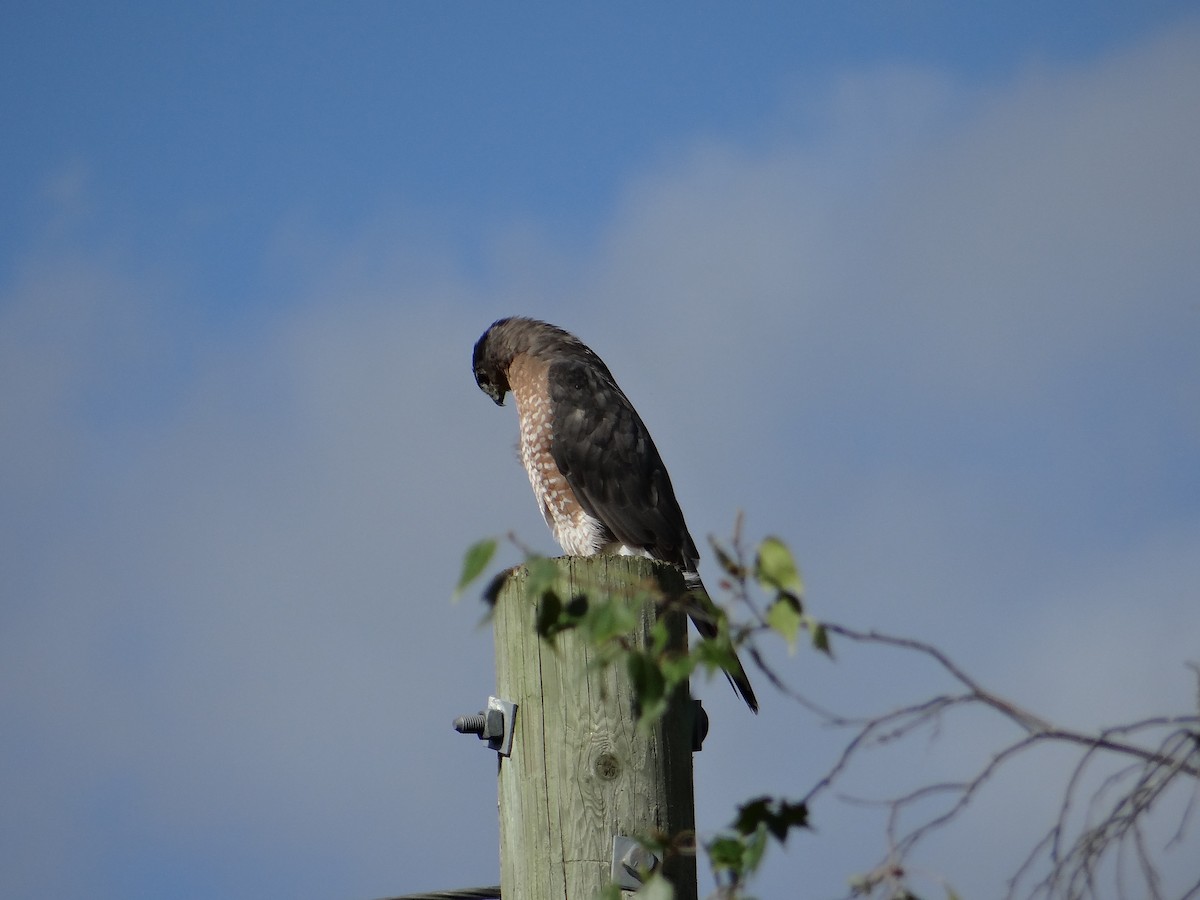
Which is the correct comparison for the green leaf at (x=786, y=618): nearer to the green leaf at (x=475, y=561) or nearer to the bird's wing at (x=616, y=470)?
the green leaf at (x=475, y=561)

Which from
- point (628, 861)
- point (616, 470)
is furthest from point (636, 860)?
point (616, 470)

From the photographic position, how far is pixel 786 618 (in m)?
1.74

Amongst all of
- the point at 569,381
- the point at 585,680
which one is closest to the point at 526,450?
the point at 569,381

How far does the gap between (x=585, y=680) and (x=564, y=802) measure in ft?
0.90

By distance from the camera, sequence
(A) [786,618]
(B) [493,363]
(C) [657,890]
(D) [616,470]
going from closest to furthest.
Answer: (A) [786,618] → (C) [657,890] → (D) [616,470] → (B) [493,363]

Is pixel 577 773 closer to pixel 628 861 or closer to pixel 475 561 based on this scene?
pixel 628 861

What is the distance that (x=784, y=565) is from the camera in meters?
1.76

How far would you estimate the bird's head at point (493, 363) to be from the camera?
7332mm

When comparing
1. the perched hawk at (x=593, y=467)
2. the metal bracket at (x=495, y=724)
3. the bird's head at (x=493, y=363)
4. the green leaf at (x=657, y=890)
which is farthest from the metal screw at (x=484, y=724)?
the bird's head at (x=493, y=363)

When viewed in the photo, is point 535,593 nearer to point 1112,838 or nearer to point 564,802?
point 1112,838

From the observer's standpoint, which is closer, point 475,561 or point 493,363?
point 475,561

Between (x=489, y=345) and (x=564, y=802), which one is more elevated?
(x=489, y=345)

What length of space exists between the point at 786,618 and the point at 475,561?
1.25ft

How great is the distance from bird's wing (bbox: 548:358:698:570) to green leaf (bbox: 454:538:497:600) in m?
4.49
